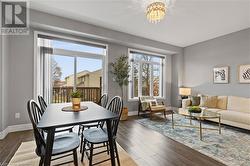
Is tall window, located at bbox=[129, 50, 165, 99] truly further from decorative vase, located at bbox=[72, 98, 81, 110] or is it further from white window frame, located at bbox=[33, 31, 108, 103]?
decorative vase, located at bbox=[72, 98, 81, 110]

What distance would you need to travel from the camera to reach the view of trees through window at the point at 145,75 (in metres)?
5.29

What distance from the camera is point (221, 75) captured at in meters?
4.53

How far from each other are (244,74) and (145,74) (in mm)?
3149

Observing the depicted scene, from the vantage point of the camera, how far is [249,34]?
3.89m

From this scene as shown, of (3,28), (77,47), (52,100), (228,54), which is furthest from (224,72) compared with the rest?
(3,28)

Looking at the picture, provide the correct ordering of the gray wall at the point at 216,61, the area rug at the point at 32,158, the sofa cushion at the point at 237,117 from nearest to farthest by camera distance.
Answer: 1. the area rug at the point at 32,158
2. the sofa cushion at the point at 237,117
3. the gray wall at the point at 216,61

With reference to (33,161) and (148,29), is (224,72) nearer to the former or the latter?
(148,29)

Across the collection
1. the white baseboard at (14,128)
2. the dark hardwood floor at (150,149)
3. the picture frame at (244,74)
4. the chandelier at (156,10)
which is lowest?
the dark hardwood floor at (150,149)

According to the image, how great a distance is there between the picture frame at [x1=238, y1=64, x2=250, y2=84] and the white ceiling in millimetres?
1165

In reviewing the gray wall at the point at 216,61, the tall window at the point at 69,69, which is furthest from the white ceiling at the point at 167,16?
the tall window at the point at 69,69

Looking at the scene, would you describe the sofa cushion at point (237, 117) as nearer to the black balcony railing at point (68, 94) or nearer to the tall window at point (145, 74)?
the tall window at point (145, 74)

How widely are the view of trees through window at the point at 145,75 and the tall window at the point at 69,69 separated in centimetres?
136

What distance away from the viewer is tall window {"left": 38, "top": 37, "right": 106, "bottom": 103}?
11.7 feet

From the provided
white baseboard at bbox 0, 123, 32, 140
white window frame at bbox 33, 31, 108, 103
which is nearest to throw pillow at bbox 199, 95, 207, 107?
white window frame at bbox 33, 31, 108, 103
